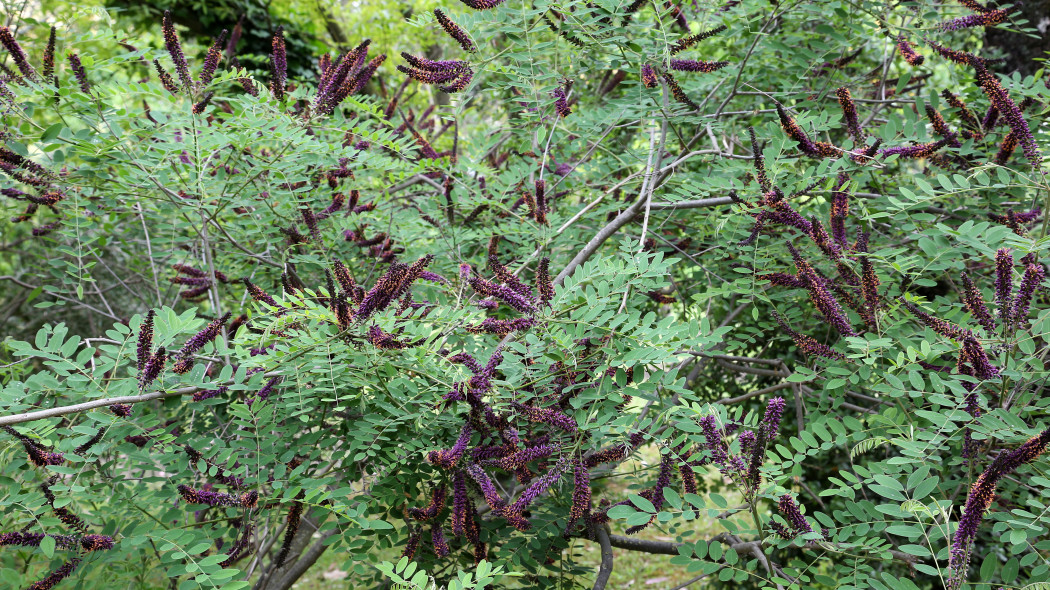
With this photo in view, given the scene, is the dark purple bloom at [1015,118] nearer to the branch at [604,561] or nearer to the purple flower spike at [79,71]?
the branch at [604,561]

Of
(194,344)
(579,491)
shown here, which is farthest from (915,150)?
(194,344)

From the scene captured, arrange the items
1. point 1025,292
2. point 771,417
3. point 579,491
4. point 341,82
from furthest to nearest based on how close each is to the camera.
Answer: point 341,82 → point 579,491 → point 1025,292 → point 771,417

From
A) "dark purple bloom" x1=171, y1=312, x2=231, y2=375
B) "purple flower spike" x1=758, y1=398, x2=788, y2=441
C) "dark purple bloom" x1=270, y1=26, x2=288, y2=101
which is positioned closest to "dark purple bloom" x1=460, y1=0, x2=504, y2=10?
"dark purple bloom" x1=270, y1=26, x2=288, y2=101

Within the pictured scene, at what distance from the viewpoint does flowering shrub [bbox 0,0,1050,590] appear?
1636mm

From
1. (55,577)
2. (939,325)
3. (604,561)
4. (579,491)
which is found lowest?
(55,577)

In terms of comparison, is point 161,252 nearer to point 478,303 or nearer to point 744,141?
point 478,303

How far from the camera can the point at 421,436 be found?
197cm

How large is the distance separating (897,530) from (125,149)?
2.43 meters

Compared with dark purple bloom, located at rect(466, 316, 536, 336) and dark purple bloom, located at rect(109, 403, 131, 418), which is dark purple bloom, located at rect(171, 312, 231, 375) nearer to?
dark purple bloom, located at rect(109, 403, 131, 418)

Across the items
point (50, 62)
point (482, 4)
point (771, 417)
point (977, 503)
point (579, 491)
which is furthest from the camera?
point (50, 62)

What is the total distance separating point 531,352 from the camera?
5.61ft

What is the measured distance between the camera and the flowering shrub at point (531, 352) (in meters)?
1.64

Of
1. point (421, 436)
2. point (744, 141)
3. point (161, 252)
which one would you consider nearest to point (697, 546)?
point (421, 436)

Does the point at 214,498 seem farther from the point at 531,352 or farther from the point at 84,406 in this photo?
the point at 531,352
